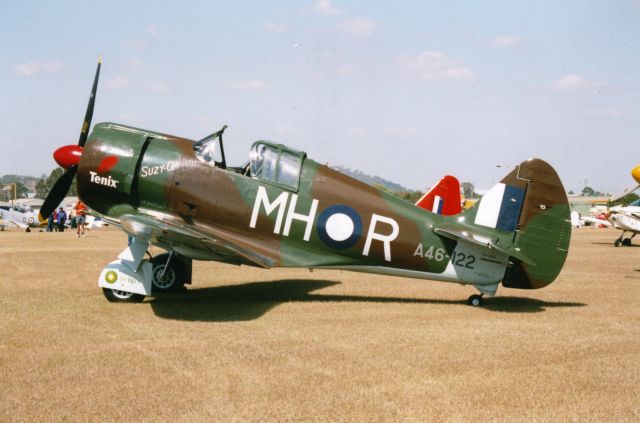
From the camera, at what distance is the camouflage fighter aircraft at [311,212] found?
8398 millimetres

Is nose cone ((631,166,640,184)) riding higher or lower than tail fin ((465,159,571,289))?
higher

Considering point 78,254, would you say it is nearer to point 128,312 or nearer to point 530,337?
point 128,312

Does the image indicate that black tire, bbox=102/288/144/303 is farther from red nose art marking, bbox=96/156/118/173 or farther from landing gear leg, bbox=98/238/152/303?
red nose art marking, bbox=96/156/118/173

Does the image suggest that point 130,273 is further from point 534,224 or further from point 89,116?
point 534,224

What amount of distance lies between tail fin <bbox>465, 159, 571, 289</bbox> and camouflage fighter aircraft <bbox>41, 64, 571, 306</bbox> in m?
0.01

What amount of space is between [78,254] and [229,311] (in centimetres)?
968

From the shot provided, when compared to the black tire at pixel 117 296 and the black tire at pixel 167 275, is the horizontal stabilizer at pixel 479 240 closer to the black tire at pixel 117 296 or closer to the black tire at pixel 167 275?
the black tire at pixel 167 275

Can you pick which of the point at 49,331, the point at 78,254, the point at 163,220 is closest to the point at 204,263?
the point at 78,254

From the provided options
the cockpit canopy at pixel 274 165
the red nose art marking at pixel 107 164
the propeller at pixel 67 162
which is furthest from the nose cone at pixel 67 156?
the cockpit canopy at pixel 274 165

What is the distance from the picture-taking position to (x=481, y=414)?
13.8 feet

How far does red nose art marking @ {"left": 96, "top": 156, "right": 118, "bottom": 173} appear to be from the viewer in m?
8.45

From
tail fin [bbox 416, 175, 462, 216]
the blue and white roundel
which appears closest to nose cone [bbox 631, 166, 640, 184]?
tail fin [bbox 416, 175, 462, 216]

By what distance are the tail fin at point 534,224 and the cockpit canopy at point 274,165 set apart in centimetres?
311

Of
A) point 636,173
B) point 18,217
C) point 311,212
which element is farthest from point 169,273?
point 18,217
